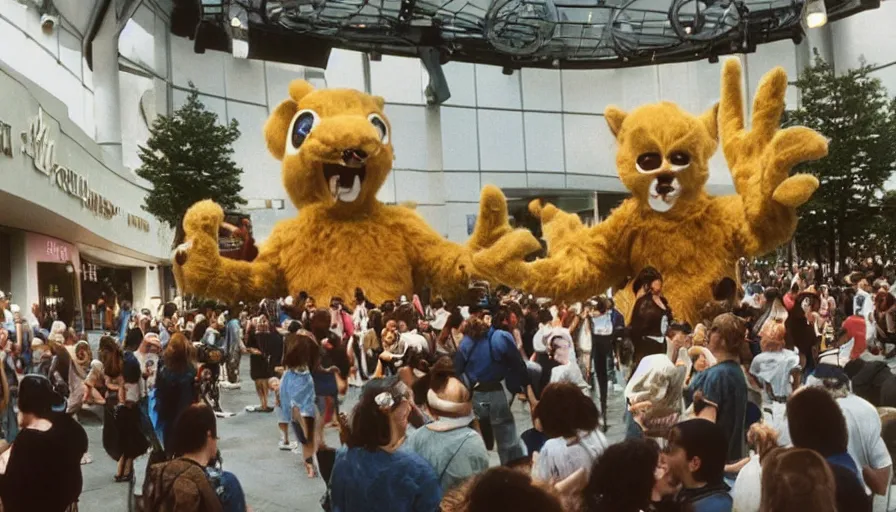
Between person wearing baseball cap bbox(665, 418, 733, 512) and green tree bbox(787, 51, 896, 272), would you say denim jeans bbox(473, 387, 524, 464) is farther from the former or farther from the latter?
green tree bbox(787, 51, 896, 272)

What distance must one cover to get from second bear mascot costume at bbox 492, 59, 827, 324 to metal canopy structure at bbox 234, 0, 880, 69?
28.1 ft

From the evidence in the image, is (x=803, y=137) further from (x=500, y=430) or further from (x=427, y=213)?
(x=427, y=213)

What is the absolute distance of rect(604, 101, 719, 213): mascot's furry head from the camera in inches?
373

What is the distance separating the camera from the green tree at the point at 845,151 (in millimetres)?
18656

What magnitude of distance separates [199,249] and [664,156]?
4611 millimetres

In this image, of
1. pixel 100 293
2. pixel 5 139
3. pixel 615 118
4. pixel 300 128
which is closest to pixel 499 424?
pixel 300 128

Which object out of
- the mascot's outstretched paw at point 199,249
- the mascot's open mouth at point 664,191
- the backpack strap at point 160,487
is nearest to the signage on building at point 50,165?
the mascot's outstretched paw at point 199,249

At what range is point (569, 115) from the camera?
2916 cm

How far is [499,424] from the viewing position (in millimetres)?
5648

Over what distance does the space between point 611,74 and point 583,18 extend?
6056mm

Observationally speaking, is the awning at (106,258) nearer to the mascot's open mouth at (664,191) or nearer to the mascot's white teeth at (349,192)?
the mascot's white teeth at (349,192)

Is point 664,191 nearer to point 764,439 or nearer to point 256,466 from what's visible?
point 256,466

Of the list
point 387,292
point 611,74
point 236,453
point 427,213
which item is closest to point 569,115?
point 611,74

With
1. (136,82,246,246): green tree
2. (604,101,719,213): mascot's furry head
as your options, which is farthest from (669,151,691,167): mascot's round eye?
(136,82,246,246): green tree
